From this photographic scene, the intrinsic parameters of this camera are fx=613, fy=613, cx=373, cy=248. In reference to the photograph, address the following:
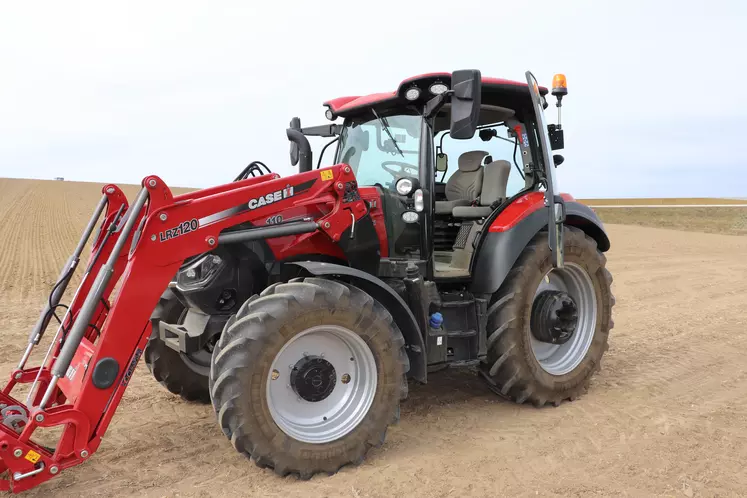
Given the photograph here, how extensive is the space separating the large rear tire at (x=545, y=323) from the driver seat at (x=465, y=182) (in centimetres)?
67

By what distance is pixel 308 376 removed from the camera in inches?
147

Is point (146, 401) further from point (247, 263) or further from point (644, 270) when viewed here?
point (644, 270)

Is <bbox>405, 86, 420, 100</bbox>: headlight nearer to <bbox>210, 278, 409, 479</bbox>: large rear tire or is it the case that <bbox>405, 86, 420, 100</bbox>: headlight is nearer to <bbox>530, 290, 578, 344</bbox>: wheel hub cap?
<bbox>210, 278, 409, 479</bbox>: large rear tire

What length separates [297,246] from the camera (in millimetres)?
4141

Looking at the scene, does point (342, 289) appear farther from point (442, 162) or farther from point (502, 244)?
point (442, 162)

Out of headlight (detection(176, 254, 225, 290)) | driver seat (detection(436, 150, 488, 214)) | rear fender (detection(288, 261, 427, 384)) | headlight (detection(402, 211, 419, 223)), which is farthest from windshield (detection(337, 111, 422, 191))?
headlight (detection(176, 254, 225, 290))

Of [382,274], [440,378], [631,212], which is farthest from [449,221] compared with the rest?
[631,212]

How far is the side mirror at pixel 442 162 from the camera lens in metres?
5.27

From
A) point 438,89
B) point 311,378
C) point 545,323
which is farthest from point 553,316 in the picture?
point 311,378

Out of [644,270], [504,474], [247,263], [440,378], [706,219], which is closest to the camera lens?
[504,474]

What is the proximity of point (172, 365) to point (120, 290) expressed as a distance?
149cm

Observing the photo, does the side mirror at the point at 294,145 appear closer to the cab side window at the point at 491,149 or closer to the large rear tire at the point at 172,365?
the cab side window at the point at 491,149

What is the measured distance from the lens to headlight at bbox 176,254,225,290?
4.06 metres

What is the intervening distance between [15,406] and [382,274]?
94.3 inches
